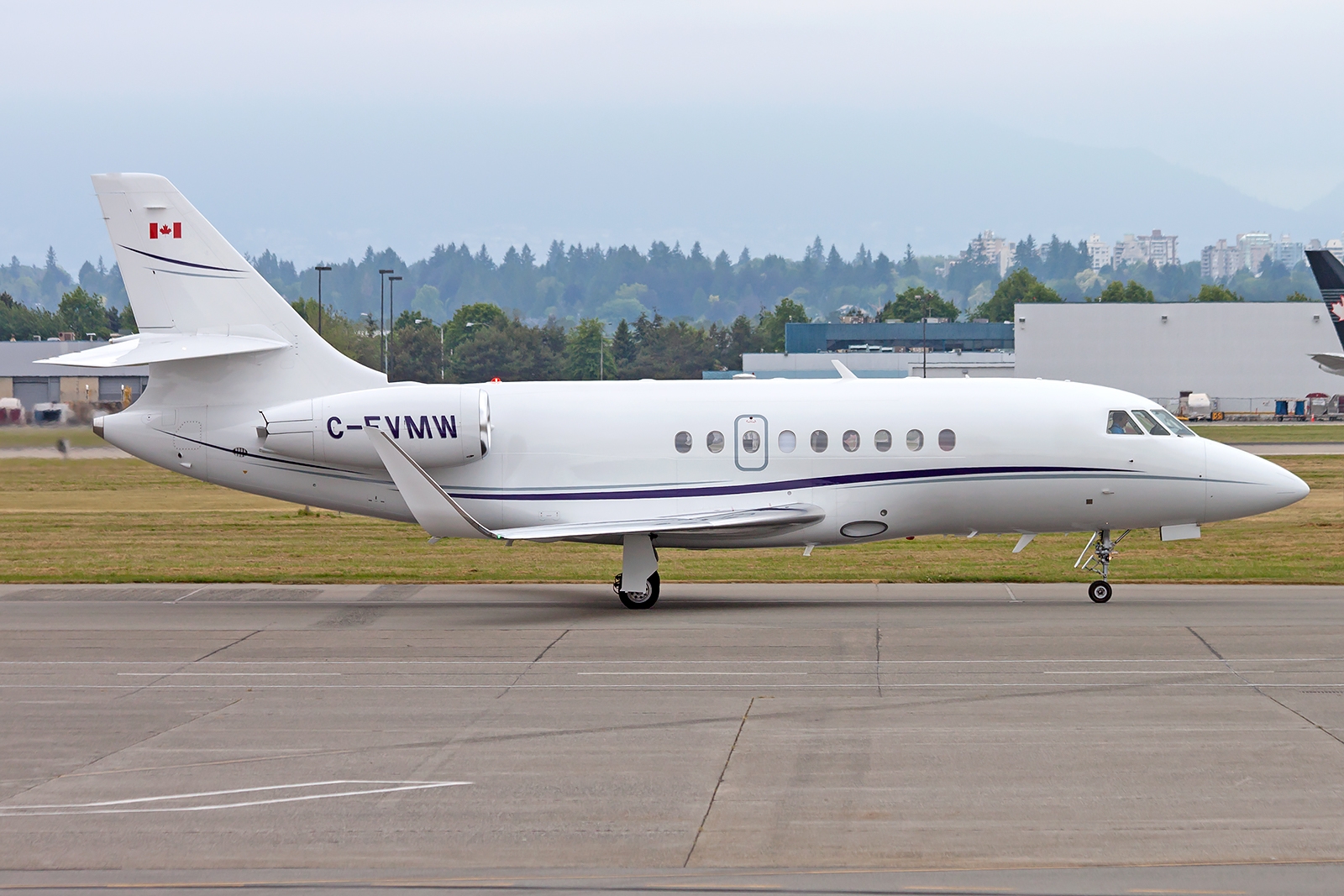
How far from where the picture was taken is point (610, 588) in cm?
2573

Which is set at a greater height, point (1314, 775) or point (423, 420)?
point (423, 420)

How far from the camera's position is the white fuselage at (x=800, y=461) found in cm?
2245

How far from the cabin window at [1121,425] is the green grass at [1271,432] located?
148 feet

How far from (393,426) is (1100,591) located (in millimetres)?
11948

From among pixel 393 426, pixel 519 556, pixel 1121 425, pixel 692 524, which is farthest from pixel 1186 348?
pixel 393 426

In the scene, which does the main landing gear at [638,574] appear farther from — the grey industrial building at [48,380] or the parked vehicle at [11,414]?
the grey industrial building at [48,380]

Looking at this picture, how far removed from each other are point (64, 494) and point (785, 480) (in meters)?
32.6

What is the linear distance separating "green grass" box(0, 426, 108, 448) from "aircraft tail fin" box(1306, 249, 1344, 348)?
126 ft

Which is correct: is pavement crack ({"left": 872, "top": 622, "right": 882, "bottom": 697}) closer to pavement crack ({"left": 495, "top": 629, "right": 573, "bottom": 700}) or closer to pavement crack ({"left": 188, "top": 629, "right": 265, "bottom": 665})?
pavement crack ({"left": 495, "top": 629, "right": 573, "bottom": 700})

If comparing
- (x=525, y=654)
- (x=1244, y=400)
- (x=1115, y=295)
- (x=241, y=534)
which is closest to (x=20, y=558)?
(x=241, y=534)

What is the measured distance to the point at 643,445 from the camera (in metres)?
23.0

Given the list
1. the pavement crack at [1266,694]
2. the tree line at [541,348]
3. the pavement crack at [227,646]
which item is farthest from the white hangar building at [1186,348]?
the pavement crack at [227,646]

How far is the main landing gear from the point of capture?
22609mm

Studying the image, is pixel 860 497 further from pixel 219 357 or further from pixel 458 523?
pixel 219 357
